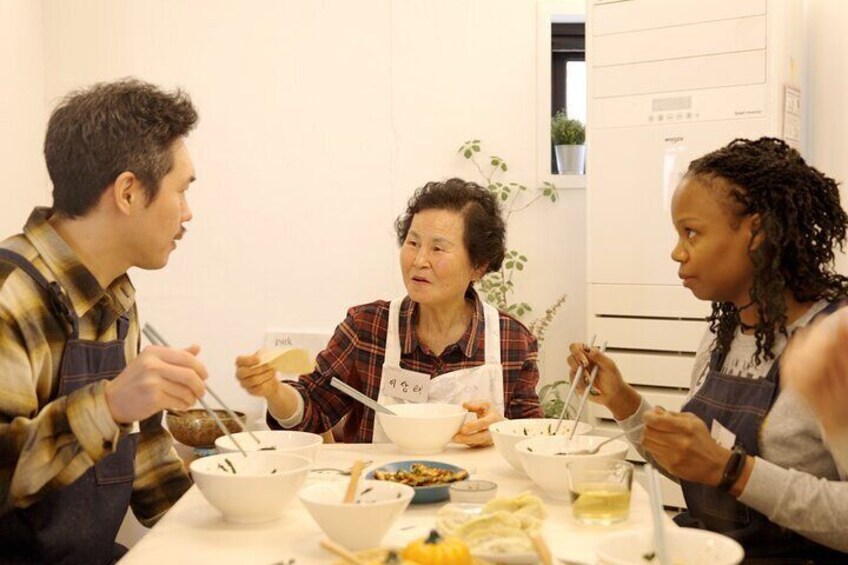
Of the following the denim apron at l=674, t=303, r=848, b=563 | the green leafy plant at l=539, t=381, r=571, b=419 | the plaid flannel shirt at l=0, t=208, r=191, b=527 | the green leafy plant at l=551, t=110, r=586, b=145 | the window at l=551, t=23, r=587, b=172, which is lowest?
the green leafy plant at l=539, t=381, r=571, b=419

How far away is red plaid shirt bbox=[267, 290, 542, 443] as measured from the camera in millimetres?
2439

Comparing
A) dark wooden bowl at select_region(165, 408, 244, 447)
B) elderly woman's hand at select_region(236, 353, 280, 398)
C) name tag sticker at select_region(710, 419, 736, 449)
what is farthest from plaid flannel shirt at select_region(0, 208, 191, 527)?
dark wooden bowl at select_region(165, 408, 244, 447)

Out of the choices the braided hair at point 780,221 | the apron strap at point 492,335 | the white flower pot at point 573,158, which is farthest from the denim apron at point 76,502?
the white flower pot at point 573,158

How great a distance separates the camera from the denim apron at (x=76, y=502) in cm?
159

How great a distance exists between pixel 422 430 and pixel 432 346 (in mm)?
568

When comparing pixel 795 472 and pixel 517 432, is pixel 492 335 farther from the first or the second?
pixel 795 472

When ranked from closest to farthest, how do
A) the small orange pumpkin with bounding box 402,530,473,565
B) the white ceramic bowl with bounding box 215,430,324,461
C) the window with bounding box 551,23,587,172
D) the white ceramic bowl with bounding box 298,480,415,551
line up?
the small orange pumpkin with bounding box 402,530,473,565
the white ceramic bowl with bounding box 298,480,415,551
the white ceramic bowl with bounding box 215,430,324,461
the window with bounding box 551,23,587,172

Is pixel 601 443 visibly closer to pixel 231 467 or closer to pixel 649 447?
Result: pixel 649 447

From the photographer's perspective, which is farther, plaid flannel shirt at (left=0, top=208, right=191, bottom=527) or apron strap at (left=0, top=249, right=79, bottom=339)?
apron strap at (left=0, top=249, right=79, bottom=339)

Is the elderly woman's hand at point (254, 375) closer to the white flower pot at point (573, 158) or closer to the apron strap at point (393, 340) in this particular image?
the apron strap at point (393, 340)

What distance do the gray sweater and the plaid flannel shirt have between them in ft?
3.42

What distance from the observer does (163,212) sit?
1863 millimetres

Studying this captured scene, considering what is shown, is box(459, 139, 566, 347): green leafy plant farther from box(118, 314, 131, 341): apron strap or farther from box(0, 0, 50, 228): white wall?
box(118, 314, 131, 341): apron strap

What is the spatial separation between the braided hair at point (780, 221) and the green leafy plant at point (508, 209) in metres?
2.08
